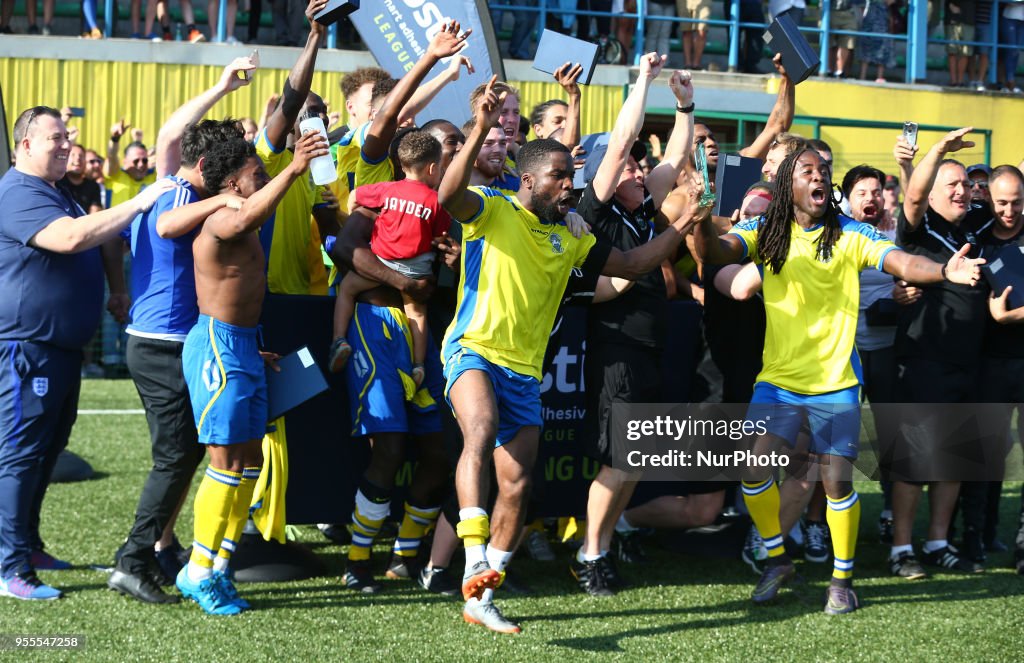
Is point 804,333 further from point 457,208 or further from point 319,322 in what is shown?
point 319,322

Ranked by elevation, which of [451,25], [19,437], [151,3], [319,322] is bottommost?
[19,437]

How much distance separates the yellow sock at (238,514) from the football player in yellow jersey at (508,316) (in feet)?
3.34

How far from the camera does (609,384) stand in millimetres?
6102

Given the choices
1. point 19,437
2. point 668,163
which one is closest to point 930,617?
point 668,163

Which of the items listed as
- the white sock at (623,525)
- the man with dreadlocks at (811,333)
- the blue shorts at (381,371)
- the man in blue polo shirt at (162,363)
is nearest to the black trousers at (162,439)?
the man in blue polo shirt at (162,363)

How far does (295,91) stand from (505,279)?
1512mm

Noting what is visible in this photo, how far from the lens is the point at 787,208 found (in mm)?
6070

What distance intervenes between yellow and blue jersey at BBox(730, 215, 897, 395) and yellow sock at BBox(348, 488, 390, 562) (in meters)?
1.96

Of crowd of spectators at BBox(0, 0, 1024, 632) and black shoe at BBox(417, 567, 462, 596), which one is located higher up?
crowd of spectators at BBox(0, 0, 1024, 632)

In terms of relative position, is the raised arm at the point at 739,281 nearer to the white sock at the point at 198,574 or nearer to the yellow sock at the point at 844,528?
the yellow sock at the point at 844,528

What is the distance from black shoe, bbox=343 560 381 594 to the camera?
20.0 ft

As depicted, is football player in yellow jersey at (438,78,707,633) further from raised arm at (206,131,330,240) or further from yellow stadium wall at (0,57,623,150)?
yellow stadium wall at (0,57,623,150)

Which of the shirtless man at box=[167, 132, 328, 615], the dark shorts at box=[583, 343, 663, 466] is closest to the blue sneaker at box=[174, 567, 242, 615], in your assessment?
the shirtless man at box=[167, 132, 328, 615]

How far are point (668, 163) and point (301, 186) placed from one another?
189cm
